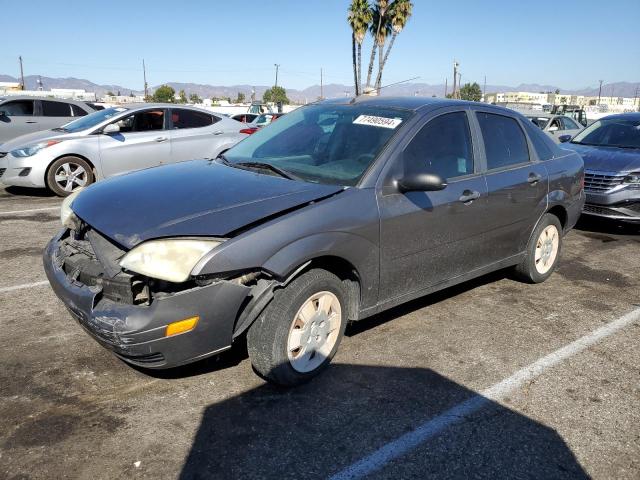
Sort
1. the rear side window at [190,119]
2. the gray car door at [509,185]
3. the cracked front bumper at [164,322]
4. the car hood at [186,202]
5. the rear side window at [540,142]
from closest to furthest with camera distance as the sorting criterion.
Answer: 1. the cracked front bumper at [164,322]
2. the car hood at [186,202]
3. the gray car door at [509,185]
4. the rear side window at [540,142]
5. the rear side window at [190,119]

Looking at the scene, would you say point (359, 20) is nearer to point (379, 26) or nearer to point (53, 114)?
point (379, 26)

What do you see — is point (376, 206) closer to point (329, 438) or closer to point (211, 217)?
point (211, 217)

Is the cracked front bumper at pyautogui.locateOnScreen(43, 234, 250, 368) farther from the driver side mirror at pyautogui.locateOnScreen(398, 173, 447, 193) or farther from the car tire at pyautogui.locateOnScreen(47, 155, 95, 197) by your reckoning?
the car tire at pyautogui.locateOnScreen(47, 155, 95, 197)

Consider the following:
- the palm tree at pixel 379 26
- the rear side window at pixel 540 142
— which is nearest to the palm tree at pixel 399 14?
the palm tree at pixel 379 26

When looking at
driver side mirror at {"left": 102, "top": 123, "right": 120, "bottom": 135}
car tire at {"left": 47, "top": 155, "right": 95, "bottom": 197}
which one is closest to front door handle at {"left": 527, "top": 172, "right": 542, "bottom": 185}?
driver side mirror at {"left": 102, "top": 123, "right": 120, "bottom": 135}

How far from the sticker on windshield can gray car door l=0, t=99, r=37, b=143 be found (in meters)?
11.1

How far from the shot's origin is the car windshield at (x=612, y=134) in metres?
7.85

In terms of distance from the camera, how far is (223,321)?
268 centimetres

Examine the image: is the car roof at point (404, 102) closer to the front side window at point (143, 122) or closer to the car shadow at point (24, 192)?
the front side window at point (143, 122)

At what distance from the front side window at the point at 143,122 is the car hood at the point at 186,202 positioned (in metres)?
5.68

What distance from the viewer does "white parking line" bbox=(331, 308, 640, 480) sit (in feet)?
8.07

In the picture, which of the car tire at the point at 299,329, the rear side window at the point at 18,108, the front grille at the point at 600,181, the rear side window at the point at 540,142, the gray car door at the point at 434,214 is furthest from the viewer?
the rear side window at the point at 18,108

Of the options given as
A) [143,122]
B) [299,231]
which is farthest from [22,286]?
[143,122]

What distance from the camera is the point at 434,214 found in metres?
3.59
